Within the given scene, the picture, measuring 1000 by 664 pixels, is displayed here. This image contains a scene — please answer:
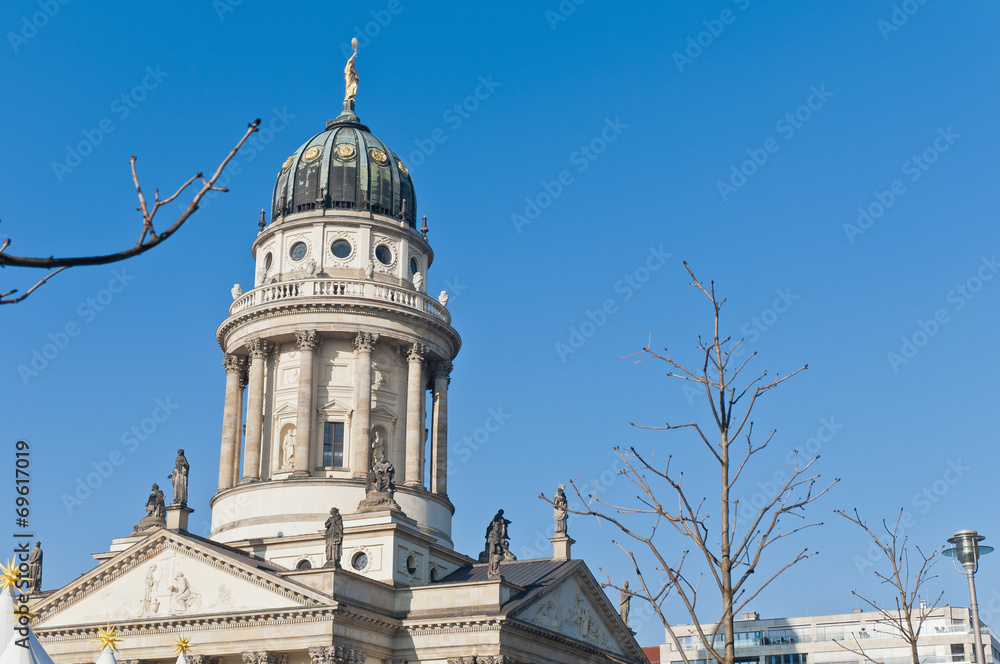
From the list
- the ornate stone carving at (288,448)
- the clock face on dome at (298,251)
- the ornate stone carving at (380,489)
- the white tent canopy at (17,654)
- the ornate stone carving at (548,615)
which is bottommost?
the white tent canopy at (17,654)

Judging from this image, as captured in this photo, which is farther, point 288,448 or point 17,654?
point 288,448

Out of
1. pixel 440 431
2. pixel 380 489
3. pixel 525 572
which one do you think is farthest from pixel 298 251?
pixel 525 572

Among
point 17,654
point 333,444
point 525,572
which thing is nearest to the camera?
point 17,654

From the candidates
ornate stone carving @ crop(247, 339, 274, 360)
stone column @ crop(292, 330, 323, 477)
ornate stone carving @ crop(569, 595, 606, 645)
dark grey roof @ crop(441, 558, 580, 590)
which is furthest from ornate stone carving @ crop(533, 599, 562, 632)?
ornate stone carving @ crop(247, 339, 274, 360)

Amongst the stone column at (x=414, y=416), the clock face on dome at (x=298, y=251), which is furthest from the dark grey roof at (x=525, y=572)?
the clock face on dome at (x=298, y=251)

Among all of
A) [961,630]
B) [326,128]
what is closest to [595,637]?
[326,128]

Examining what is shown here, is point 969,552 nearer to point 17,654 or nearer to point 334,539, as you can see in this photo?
point 17,654

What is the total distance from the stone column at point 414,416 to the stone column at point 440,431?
174 centimetres

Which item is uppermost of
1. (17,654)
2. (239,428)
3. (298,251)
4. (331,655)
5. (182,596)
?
(298,251)

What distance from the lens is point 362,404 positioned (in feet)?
186

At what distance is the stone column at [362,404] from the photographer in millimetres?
56125

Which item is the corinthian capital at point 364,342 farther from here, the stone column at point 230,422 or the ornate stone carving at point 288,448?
the stone column at point 230,422

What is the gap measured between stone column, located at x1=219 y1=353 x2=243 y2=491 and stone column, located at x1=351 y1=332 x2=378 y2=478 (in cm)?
623

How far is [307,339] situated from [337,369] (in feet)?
7.16
